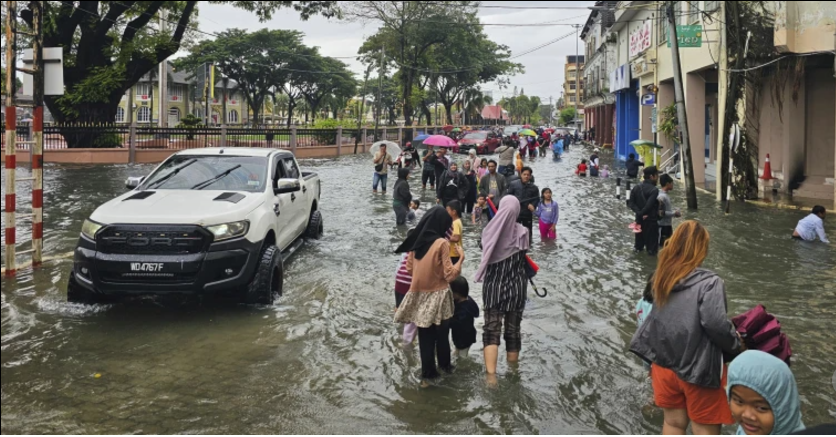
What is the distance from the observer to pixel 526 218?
1171cm

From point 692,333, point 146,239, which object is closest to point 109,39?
point 146,239

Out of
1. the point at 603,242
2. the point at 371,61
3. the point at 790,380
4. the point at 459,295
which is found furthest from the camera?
the point at 371,61

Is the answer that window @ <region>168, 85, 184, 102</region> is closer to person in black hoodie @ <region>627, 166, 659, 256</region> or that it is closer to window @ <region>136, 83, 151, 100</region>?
window @ <region>136, 83, 151, 100</region>

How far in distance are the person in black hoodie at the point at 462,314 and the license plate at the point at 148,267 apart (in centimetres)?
290

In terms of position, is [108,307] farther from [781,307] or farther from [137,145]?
[137,145]

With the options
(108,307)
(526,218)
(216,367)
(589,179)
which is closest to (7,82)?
(216,367)

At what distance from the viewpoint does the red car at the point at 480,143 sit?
135 feet

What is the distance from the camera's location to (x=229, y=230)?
7301 mm

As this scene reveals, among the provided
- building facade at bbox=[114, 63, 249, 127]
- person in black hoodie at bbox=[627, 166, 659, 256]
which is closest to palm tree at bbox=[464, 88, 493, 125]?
building facade at bbox=[114, 63, 249, 127]

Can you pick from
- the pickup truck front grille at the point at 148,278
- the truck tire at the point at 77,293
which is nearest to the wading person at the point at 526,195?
the pickup truck front grille at the point at 148,278

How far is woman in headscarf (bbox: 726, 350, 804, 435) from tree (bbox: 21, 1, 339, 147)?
3146 millimetres

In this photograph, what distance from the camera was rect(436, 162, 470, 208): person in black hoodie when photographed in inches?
542

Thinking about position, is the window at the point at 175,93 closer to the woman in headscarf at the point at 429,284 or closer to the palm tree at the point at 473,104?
the palm tree at the point at 473,104

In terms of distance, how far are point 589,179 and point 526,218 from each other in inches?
593
